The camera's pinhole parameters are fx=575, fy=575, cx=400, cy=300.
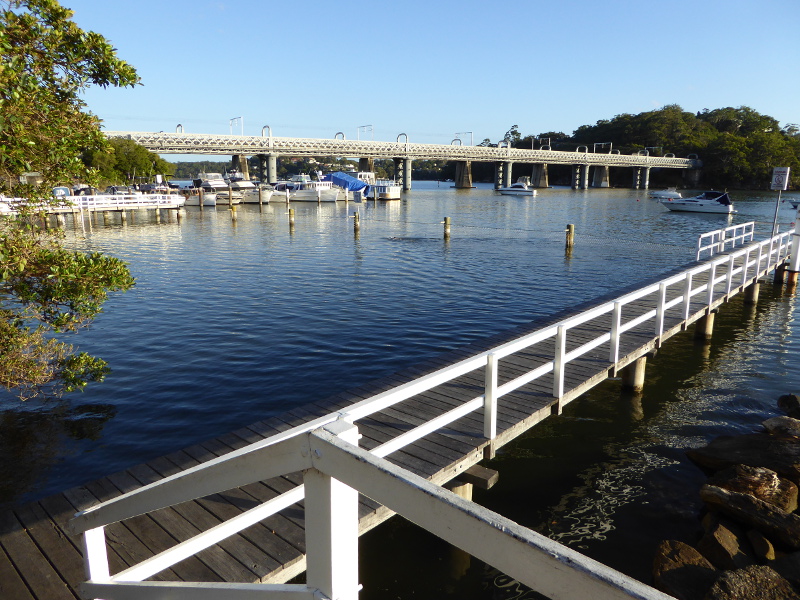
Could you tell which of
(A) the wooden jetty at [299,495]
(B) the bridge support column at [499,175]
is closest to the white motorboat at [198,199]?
(A) the wooden jetty at [299,495]

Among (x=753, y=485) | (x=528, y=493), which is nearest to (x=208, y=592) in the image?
(x=528, y=493)

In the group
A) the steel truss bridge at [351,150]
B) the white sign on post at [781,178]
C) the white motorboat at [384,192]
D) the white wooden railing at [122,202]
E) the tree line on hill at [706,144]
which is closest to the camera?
the white sign on post at [781,178]

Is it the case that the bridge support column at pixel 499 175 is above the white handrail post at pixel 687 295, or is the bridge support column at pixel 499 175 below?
above

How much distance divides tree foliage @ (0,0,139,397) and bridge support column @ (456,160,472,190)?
488 ft

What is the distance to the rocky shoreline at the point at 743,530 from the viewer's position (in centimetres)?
620

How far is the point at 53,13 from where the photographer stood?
20.3ft

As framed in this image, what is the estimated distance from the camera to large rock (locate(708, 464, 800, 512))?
8383 mm

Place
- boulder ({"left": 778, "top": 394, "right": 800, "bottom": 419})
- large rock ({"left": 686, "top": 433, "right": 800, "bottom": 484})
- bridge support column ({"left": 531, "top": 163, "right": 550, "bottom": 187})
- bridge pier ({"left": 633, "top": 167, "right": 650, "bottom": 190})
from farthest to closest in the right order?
bridge support column ({"left": 531, "top": 163, "right": 550, "bottom": 187})
bridge pier ({"left": 633, "top": 167, "right": 650, "bottom": 190})
boulder ({"left": 778, "top": 394, "right": 800, "bottom": 419})
large rock ({"left": 686, "top": 433, "right": 800, "bottom": 484})

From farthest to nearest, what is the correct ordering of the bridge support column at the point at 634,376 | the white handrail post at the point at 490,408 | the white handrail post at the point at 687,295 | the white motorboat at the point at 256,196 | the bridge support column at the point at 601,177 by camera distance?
1. the bridge support column at the point at 601,177
2. the white motorboat at the point at 256,196
3. the white handrail post at the point at 687,295
4. the bridge support column at the point at 634,376
5. the white handrail post at the point at 490,408

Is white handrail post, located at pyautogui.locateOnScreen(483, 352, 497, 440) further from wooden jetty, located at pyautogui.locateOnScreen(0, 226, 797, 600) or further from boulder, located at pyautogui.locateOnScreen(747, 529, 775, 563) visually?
boulder, located at pyautogui.locateOnScreen(747, 529, 775, 563)

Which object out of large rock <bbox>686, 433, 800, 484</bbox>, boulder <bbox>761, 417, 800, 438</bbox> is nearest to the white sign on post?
boulder <bbox>761, 417, 800, 438</bbox>

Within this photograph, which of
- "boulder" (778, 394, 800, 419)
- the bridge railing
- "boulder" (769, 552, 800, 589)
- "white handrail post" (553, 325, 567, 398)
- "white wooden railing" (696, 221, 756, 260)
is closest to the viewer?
the bridge railing

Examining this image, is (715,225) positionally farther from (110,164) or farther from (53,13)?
(110,164)

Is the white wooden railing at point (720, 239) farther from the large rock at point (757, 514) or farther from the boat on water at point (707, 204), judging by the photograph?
the boat on water at point (707, 204)
